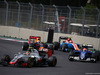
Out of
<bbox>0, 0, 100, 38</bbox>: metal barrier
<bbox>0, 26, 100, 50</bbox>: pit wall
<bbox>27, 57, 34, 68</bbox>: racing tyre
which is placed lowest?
<bbox>27, 57, 34, 68</bbox>: racing tyre

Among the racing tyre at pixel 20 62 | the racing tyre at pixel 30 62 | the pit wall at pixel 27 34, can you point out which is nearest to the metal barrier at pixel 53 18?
the pit wall at pixel 27 34

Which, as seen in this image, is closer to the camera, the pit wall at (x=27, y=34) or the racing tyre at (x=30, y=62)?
the racing tyre at (x=30, y=62)

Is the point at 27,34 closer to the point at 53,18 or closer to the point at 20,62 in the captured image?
the point at 53,18

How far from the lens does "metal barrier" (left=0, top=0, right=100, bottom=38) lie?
23.1m

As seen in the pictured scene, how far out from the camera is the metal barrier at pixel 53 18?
75.9 ft

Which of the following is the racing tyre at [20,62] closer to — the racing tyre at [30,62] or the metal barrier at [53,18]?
the racing tyre at [30,62]

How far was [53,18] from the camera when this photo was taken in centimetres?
2684

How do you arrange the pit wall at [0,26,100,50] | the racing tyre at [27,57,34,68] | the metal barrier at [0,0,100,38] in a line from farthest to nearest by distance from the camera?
the pit wall at [0,26,100,50]
the metal barrier at [0,0,100,38]
the racing tyre at [27,57,34,68]

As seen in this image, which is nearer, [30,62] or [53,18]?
[30,62]

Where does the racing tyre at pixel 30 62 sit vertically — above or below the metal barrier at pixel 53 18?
below

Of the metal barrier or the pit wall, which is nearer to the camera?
the metal barrier

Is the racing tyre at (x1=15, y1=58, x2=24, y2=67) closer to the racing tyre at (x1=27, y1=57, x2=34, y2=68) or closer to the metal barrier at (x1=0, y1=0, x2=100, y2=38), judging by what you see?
the racing tyre at (x1=27, y1=57, x2=34, y2=68)

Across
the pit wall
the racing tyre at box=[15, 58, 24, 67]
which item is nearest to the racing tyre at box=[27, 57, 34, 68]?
the racing tyre at box=[15, 58, 24, 67]

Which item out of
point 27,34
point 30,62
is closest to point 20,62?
point 30,62
